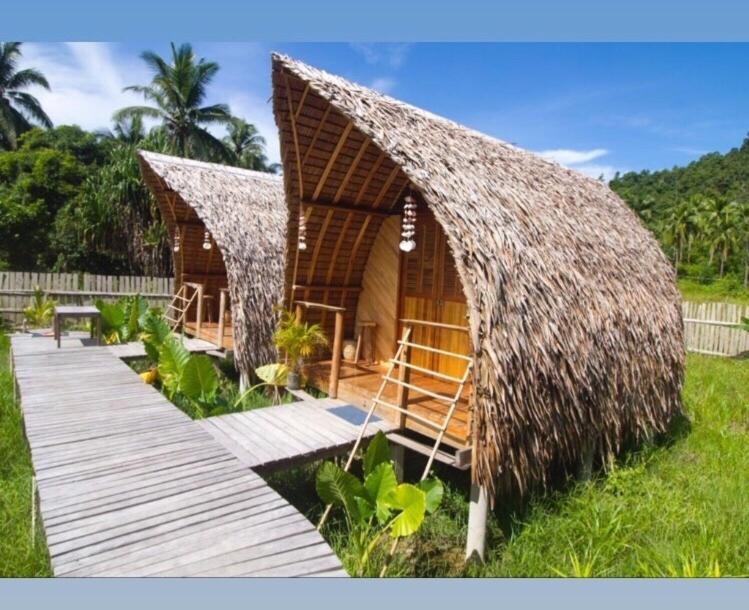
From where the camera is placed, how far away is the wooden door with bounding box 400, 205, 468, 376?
4.83 metres

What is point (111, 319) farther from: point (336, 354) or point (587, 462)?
point (587, 462)

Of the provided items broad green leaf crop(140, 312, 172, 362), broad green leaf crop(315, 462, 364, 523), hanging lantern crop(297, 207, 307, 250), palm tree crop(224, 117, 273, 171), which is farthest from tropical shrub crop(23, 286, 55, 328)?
palm tree crop(224, 117, 273, 171)

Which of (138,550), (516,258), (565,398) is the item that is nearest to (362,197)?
(516,258)

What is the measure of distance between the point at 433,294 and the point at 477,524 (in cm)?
245

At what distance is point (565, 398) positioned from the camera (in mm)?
3234

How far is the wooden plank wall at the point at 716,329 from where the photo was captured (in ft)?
27.5

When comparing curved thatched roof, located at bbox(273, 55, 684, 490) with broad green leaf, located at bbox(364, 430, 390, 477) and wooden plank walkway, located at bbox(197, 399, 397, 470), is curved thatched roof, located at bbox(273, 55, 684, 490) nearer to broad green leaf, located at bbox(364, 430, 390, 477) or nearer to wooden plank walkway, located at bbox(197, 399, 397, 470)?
broad green leaf, located at bbox(364, 430, 390, 477)

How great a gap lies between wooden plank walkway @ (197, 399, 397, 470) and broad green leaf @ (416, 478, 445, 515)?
2.63 ft

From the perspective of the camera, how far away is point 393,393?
4410mm

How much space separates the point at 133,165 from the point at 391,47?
1220 cm

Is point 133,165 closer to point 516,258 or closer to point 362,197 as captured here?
point 362,197

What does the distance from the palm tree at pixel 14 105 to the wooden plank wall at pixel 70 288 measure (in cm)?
292

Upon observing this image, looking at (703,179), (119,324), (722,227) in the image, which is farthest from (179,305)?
(722,227)

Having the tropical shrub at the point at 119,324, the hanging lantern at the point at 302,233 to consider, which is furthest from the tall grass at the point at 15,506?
the hanging lantern at the point at 302,233
